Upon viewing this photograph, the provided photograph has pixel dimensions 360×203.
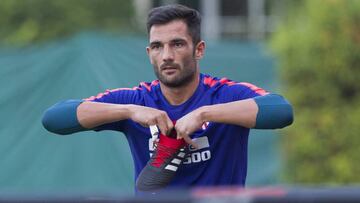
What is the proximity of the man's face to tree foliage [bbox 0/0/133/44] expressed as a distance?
36.5 feet

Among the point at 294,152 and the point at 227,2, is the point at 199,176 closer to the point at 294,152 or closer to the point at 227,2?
the point at 294,152

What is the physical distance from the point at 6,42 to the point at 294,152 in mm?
7290

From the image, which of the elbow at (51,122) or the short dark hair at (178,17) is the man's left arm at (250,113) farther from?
the elbow at (51,122)

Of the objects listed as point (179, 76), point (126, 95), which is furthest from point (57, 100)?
point (179, 76)

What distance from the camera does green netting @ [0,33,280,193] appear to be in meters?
10.0

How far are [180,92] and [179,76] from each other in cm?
14

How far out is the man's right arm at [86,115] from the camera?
5426 mm

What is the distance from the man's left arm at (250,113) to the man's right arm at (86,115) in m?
0.25

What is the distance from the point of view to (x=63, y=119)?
5617mm

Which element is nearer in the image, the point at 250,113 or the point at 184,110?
the point at 250,113

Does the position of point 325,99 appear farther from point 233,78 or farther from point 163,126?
point 163,126

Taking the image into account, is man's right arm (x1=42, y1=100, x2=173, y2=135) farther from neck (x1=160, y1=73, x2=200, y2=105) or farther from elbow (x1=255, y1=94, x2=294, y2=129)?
elbow (x1=255, y1=94, x2=294, y2=129)

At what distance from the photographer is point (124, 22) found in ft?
68.9

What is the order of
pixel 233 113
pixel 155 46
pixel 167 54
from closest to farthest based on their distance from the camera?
pixel 233 113 < pixel 167 54 < pixel 155 46
